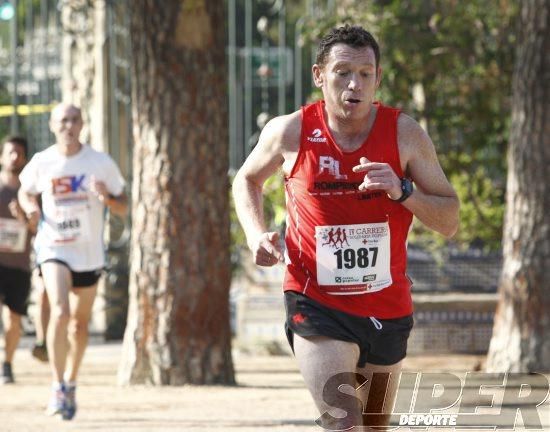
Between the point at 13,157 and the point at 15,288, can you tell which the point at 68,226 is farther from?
the point at 15,288

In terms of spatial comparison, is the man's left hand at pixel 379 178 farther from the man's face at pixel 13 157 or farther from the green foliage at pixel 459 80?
the green foliage at pixel 459 80

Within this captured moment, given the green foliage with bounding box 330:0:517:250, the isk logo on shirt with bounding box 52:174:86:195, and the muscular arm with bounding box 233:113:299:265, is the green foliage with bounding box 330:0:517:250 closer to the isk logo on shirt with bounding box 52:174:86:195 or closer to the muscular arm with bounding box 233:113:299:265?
the isk logo on shirt with bounding box 52:174:86:195

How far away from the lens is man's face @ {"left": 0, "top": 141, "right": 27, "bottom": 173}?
1185 centimetres

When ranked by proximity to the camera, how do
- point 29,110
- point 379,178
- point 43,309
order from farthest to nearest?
point 29,110 → point 43,309 → point 379,178

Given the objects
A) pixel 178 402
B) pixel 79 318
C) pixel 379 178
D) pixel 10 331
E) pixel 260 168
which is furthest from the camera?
pixel 10 331

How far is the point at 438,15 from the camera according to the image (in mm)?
13086

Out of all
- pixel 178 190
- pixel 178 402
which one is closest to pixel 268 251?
pixel 178 402

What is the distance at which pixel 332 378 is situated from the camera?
17.2ft

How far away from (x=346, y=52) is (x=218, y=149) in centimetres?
552

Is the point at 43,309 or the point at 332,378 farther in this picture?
the point at 43,309

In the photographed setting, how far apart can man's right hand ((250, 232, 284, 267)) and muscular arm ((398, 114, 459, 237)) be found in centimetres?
60

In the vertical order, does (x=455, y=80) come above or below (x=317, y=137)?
below

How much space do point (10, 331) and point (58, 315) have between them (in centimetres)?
271

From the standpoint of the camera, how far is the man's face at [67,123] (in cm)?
959
